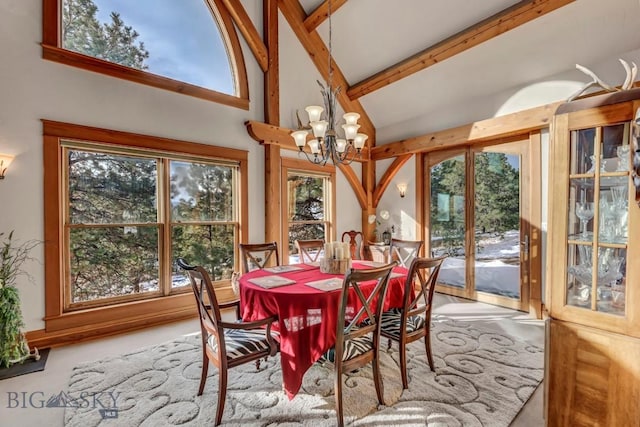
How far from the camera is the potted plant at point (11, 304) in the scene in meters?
2.64

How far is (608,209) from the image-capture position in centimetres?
170

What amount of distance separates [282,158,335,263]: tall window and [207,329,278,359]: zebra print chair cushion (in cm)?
273

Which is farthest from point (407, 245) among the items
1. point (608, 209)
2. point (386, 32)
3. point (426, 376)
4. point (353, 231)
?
point (386, 32)

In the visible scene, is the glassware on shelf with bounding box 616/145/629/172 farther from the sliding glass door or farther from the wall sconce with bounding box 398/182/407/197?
the wall sconce with bounding box 398/182/407/197

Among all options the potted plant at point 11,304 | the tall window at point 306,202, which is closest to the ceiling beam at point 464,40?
the tall window at point 306,202

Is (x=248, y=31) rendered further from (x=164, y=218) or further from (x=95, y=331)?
→ (x=95, y=331)

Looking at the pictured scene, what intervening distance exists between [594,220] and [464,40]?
10.5 feet

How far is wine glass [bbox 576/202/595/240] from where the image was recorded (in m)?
1.75

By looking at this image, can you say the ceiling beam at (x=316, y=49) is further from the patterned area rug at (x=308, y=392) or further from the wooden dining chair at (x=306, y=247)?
the patterned area rug at (x=308, y=392)

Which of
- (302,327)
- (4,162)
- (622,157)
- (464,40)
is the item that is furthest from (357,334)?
(464,40)

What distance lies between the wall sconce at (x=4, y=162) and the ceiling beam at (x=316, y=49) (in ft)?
13.5

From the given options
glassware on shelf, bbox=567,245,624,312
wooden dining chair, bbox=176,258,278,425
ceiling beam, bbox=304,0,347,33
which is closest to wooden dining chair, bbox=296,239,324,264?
wooden dining chair, bbox=176,258,278,425

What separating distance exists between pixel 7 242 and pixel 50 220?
14.8 inches

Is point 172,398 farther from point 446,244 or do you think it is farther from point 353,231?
point 446,244
